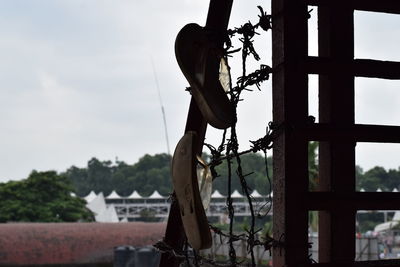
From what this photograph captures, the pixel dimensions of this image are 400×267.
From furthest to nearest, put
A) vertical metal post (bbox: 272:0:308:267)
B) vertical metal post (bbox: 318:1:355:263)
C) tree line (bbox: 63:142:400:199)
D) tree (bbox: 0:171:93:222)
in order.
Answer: tree line (bbox: 63:142:400:199), tree (bbox: 0:171:93:222), vertical metal post (bbox: 318:1:355:263), vertical metal post (bbox: 272:0:308:267)

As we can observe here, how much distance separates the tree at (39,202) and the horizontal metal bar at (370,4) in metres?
31.8

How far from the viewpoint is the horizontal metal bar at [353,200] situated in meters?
1.25

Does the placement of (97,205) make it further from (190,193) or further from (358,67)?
(190,193)

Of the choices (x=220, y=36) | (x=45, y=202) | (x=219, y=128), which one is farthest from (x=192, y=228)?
(x=45, y=202)

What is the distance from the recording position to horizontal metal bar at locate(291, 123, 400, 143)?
1245 mm

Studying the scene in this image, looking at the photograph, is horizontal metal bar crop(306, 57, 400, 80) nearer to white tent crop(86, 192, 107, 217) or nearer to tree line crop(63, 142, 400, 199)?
white tent crop(86, 192, 107, 217)

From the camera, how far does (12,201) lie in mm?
33469

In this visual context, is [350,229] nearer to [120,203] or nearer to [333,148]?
[333,148]

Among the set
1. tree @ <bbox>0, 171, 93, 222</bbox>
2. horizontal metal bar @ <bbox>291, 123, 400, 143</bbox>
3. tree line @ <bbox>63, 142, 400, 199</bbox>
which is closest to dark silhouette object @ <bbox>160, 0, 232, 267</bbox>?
horizontal metal bar @ <bbox>291, 123, 400, 143</bbox>

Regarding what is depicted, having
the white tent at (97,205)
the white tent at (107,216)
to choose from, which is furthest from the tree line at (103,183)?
the white tent at (107,216)

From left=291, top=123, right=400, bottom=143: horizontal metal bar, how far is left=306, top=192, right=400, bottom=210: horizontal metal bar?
108 mm

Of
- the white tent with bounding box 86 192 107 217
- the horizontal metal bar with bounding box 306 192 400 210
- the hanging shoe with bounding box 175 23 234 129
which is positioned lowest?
the horizontal metal bar with bounding box 306 192 400 210

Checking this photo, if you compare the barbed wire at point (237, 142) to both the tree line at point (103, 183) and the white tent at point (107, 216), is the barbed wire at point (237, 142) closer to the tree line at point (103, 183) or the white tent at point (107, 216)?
the tree line at point (103, 183)

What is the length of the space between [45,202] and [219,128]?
33.5 m
